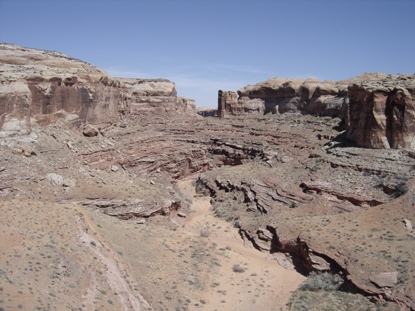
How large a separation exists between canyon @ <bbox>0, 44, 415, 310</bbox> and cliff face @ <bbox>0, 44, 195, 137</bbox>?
14 centimetres

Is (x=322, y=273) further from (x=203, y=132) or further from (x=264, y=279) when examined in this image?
(x=203, y=132)

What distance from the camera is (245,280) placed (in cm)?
2336

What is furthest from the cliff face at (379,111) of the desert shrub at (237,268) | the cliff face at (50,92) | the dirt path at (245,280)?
the cliff face at (50,92)

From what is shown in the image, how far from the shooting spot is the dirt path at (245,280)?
20939mm

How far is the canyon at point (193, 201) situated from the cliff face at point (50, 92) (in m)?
0.14

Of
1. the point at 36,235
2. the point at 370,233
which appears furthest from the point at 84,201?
the point at 370,233

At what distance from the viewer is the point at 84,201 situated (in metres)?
28.1

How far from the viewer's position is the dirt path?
20.9m

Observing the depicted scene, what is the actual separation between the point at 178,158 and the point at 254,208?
14754 millimetres

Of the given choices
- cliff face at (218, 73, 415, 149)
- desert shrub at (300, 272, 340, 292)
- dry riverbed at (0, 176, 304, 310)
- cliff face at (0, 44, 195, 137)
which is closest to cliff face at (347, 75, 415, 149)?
cliff face at (218, 73, 415, 149)

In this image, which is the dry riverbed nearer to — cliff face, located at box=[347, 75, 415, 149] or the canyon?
the canyon

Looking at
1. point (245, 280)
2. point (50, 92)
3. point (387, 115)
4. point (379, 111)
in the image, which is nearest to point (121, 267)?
point (245, 280)

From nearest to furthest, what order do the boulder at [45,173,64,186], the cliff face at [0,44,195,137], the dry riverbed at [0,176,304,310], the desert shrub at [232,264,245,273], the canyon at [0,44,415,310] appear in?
→ the dry riverbed at [0,176,304,310] < the canyon at [0,44,415,310] < the desert shrub at [232,264,245,273] < the boulder at [45,173,64,186] < the cliff face at [0,44,195,137]

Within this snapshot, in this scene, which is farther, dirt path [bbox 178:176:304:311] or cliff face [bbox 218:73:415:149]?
cliff face [bbox 218:73:415:149]
